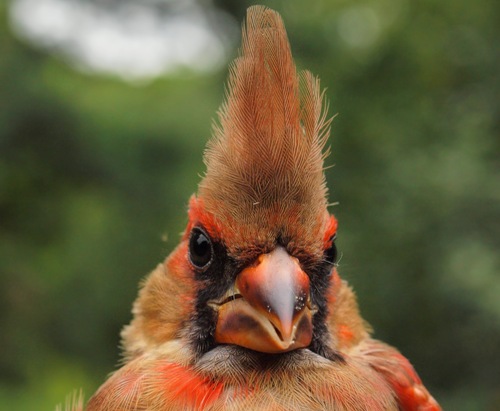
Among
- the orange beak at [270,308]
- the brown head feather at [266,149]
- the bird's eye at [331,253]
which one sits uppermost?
the brown head feather at [266,149]

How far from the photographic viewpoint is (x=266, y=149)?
74.2 inches

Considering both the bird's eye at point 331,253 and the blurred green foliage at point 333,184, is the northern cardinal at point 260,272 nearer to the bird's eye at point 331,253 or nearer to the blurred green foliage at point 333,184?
the bird's eye at point 331,253

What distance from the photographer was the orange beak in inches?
68.8

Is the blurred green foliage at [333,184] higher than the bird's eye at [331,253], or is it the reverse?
the blurred green foliage at [333,184]

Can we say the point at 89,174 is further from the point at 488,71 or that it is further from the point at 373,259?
the point at 488,71

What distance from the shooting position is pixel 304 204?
1879 mm

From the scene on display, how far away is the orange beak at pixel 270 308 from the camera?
175 cm

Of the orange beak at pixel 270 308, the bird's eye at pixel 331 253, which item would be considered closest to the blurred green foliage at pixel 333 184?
the bird's eye at pixel 331 253

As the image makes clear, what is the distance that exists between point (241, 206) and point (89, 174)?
17.4 feet

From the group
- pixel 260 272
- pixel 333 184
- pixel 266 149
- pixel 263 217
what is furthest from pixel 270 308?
pixel 333 184

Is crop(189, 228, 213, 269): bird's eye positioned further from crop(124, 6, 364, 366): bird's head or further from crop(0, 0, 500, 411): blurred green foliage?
crop(0, 0, 500, 411): blurred green foliage

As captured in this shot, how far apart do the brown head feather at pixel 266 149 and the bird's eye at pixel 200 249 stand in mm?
84

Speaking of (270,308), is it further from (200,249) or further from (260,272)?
(200,249)

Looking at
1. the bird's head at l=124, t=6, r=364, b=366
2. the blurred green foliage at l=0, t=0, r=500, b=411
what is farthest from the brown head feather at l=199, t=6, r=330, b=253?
the blurred green foliage at l=0, t=0, r=500, b=411
